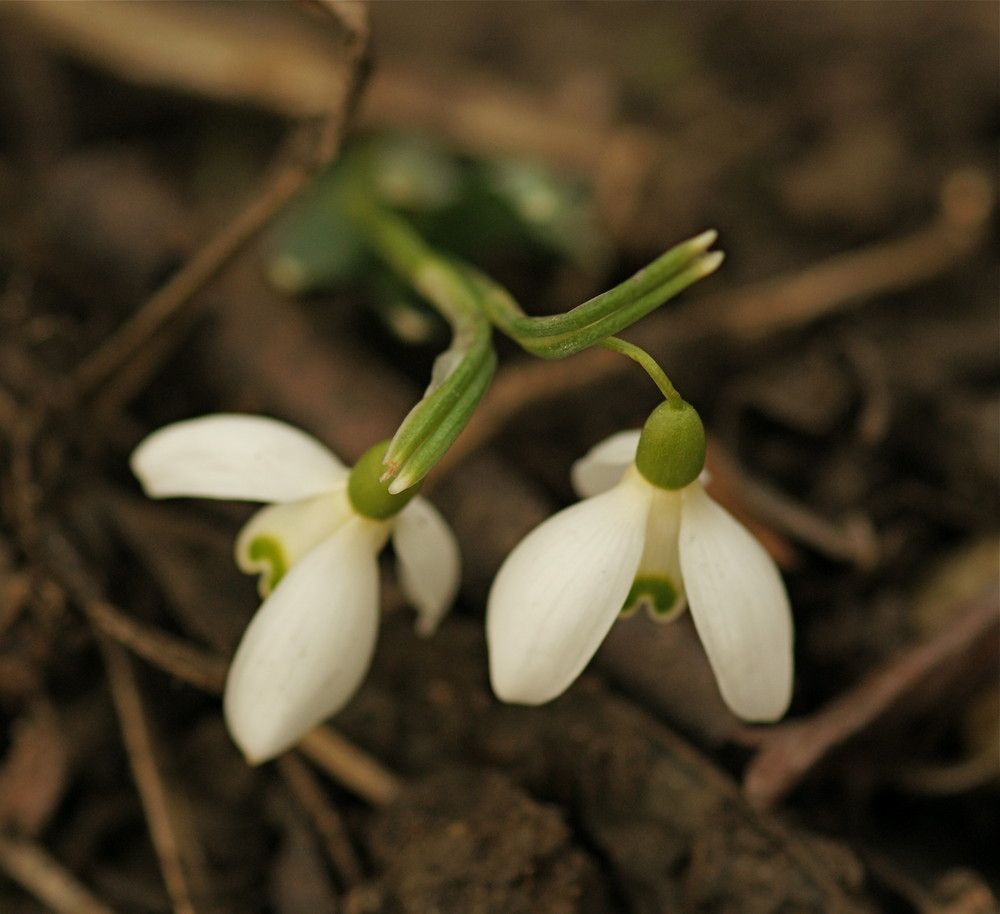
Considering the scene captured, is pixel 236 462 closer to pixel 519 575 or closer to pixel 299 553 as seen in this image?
pixel 299 553

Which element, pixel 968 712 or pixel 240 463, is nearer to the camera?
pixel 240 463

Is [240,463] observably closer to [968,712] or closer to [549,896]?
[549,896]

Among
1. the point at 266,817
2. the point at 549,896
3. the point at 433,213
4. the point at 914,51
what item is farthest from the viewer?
the point at 914,51

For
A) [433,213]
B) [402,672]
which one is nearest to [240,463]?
[402,672]

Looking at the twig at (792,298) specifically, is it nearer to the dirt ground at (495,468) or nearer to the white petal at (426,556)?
the dirt ground at (495,468)

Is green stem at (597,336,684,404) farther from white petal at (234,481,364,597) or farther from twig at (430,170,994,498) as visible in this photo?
twig at (430,170,994,498)

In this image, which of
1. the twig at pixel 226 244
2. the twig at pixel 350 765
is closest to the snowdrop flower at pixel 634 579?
the twig at pixel 350 765
